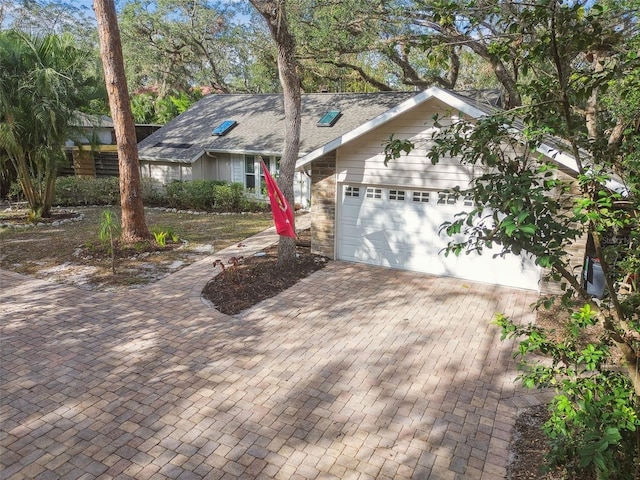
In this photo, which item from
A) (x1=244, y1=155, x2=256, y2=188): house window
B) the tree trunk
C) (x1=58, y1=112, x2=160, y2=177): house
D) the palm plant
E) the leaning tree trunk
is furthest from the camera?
(x1=58, y1=112, x2=160, y2=177): house

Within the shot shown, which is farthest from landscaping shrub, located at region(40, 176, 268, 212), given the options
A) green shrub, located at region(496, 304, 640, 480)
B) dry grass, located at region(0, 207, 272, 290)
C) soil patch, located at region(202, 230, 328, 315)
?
green shrub, located at region(496, 304, 640, 480)

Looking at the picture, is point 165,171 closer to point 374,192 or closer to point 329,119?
point 329,119

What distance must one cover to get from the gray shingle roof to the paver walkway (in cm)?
994

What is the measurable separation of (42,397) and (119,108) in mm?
7644

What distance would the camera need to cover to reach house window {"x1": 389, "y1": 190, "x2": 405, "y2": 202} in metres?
9.74

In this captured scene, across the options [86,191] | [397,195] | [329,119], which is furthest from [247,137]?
[397,195]

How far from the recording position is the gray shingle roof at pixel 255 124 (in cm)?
1700

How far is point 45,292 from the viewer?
28.0 ft

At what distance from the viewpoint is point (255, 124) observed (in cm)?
1902

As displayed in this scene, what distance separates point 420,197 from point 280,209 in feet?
10.2

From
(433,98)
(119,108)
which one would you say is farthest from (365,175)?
(119,108)

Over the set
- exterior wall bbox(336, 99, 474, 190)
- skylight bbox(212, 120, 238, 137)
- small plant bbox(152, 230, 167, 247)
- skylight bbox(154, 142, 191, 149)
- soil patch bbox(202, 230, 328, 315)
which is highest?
skylight bbox(212, 120, 238, 137)

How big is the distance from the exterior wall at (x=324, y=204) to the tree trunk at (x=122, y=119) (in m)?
4.58

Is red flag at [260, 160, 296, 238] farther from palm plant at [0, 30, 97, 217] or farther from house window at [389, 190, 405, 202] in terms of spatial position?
palm plant at [0, 30, 97, 217]
